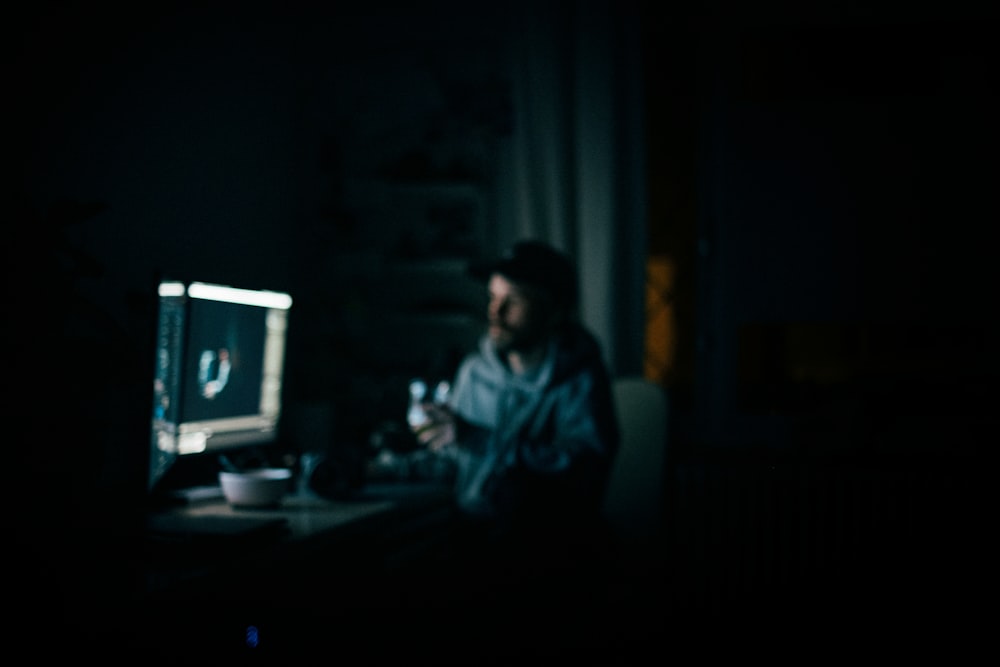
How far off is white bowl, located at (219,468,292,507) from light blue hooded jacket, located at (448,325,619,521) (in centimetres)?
49

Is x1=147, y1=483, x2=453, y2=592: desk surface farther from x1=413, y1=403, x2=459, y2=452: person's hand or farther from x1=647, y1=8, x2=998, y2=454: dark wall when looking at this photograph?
x1=647, y1=8, x2=998, y2=454: dark wall

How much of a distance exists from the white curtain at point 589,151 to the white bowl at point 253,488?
1399mm

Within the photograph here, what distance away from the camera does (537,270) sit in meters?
1.99

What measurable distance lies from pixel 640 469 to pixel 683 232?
1191 millimetres

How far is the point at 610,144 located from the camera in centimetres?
269

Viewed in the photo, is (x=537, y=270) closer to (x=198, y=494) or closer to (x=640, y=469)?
(x=640, y=469)

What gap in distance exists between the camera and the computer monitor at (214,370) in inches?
54.6

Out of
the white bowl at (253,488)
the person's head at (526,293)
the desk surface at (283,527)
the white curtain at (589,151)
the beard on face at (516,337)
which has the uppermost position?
the white curtain at (589,151)

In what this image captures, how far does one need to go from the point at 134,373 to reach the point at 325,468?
536 millimetres

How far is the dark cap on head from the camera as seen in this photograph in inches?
78.1

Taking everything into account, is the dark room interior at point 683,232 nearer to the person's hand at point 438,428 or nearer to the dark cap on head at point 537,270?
the person's hand at point 438,428

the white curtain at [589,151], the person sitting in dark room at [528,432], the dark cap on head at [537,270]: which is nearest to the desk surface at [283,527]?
the person sitting in dark room at [528,432]

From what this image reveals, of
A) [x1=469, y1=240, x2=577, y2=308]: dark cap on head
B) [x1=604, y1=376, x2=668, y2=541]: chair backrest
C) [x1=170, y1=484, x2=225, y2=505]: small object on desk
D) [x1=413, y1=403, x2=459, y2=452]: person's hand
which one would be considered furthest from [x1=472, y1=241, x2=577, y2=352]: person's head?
[x1=170, y1=484, x2=225, y2=505]: small object on desk

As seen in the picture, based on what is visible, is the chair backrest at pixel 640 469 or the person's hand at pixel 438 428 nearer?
the person's hand at pixel 438 428
